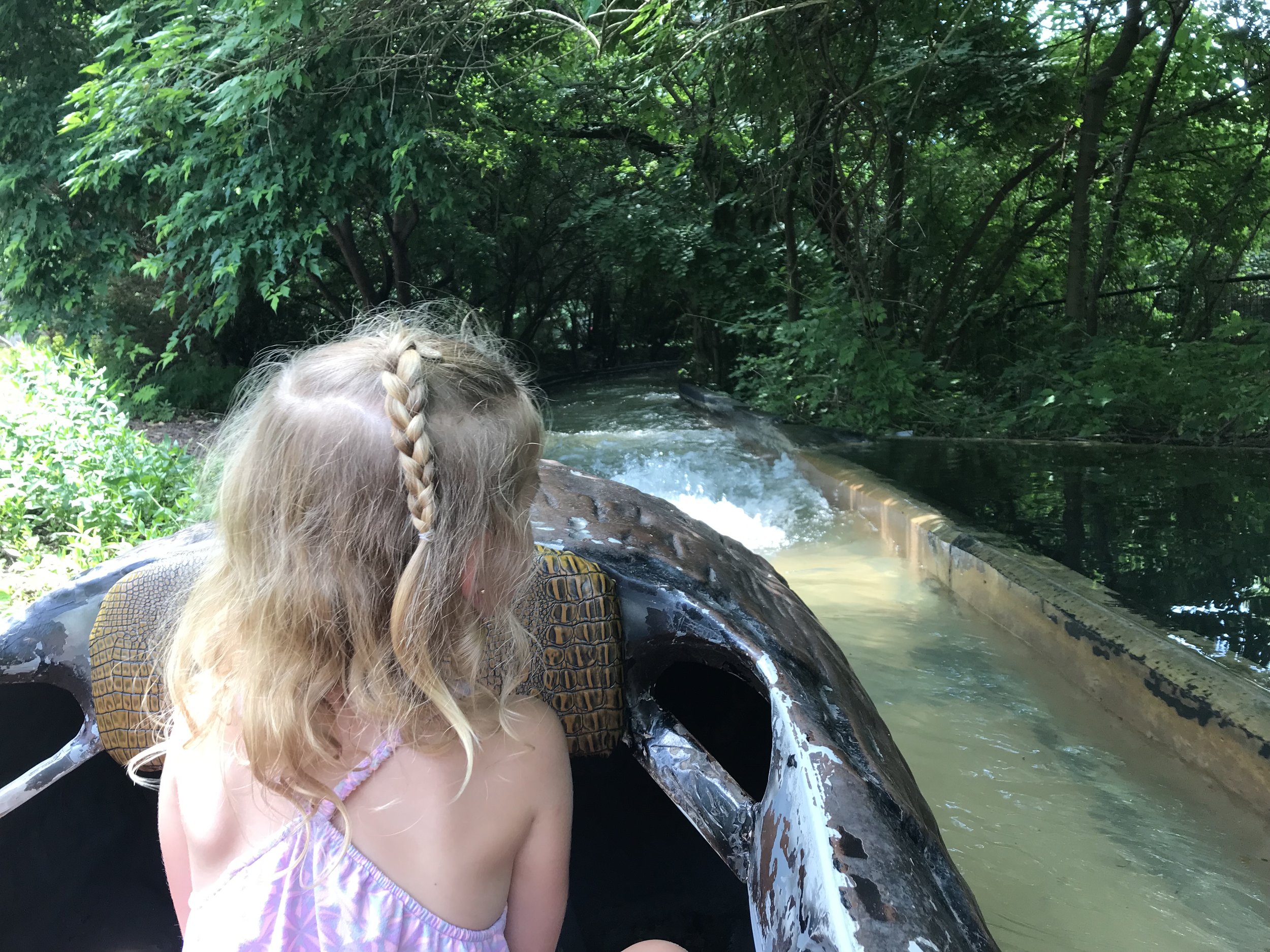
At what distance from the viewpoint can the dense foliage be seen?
728cm

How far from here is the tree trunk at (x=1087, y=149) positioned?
7598 millimetres

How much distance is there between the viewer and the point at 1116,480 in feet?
17.5

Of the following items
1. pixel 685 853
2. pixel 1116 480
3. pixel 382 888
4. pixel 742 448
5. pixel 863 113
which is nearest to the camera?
pixel 382 888

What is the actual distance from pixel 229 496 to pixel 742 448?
733 centimetres

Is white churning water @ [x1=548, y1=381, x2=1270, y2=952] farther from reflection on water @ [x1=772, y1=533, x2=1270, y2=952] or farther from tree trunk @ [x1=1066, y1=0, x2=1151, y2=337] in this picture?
tree trunk @ [x1=1066, y1=0, x2=1151, y2=337]

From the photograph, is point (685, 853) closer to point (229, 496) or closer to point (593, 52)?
point (229, 496)

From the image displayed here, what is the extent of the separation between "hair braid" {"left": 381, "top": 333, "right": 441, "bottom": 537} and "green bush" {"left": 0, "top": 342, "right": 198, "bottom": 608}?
8.35 ft

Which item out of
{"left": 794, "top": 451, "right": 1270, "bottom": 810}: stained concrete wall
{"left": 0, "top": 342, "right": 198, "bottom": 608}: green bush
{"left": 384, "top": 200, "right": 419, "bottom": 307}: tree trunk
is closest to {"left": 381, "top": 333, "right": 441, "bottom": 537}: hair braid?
{"left": 794, "top": 451, "right": 1270, "bottom": 810}: stained concrete wall

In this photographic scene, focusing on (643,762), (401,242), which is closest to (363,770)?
(643,762)

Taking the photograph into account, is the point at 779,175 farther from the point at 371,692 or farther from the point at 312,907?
the point at 312,907

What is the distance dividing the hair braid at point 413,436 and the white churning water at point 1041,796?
1.62 metres

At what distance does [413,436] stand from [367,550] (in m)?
0.16

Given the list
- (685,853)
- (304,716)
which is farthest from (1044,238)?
(304,716)

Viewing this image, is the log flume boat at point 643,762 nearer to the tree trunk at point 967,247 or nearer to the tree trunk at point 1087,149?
the tree trunk at point 1087,149
